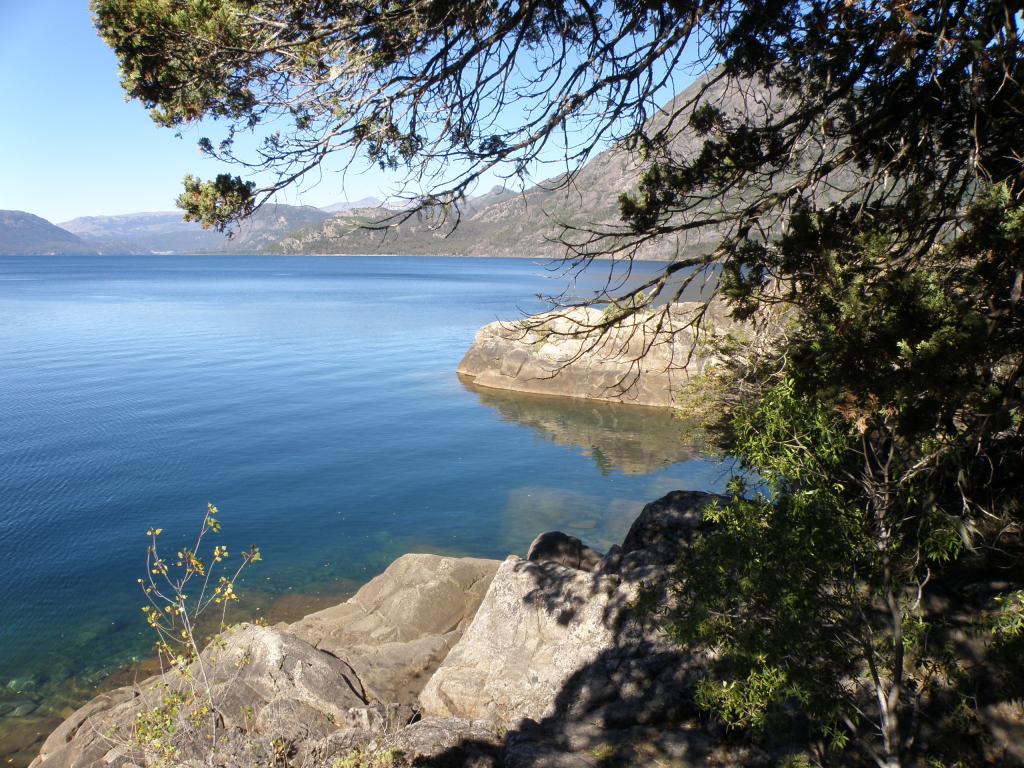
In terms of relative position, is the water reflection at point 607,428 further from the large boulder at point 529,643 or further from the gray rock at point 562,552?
the large boulder at point 529,643

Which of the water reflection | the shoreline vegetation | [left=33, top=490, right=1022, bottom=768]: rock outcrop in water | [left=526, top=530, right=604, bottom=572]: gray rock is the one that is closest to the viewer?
[left=33, top=490, right=1022, bottom=768]: rock outcrop in water

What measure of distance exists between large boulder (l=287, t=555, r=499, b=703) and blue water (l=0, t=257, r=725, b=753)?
7.17 feet

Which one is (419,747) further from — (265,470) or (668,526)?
(265,470)

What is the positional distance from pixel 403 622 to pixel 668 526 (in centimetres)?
525

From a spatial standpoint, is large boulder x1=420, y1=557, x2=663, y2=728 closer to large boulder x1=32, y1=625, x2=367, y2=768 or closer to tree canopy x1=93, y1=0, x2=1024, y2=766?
large boulder x1=32, y1=625, x2=367, y2=768

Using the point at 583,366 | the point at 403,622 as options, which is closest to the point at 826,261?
the point at 403,622

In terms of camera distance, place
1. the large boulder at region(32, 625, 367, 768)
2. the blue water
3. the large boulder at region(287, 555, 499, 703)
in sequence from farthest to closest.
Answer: the blue water < the large boulder at region(287, 555, 499, 703) < the large boulder at region(32, 625, 367, 768)

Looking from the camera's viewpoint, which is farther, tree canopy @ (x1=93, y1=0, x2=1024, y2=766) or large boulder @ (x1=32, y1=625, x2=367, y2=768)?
large boulder @ (x1=32, y1=625, x2=367, y2=768)

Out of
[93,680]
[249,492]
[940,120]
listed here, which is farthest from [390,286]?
[940,120]

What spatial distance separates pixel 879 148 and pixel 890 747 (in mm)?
4859

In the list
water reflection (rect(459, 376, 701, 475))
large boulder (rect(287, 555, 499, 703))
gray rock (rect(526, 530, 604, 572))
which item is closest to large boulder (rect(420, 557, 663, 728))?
large boulder (rect(287, 555, 499, 703))

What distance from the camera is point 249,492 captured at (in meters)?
19.8

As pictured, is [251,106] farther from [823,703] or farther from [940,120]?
[823,703]

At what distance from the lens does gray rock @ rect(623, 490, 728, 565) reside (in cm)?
987
